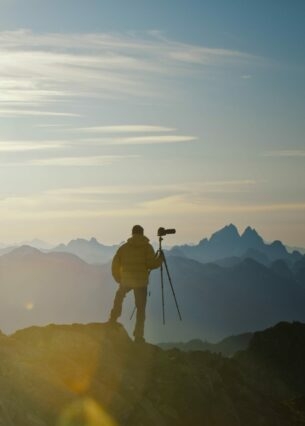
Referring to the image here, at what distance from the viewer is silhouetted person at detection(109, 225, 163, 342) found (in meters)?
21.7

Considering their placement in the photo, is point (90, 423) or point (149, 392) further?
point (149, 392)

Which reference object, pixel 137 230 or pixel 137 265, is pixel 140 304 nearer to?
pixel 137 265

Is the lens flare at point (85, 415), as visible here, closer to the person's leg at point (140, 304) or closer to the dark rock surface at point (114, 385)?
the dark rock surface at point (114, 385)

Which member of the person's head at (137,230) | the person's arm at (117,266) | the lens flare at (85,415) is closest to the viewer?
the lens flare at (85,415)

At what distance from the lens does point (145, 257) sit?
21.9 m

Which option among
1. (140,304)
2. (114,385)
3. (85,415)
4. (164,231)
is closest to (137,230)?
(164,231)

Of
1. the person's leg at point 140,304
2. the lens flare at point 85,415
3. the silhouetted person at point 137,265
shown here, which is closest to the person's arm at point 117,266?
the silhouetted person at point 137,265

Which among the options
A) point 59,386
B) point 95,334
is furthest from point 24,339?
point 59,386

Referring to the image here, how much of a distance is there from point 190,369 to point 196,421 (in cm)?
242

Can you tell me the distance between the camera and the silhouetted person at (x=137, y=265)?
21.7 meters

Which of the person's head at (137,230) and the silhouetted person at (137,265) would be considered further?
the person's head at (137,230)

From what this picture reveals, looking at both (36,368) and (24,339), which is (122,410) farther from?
(24,339)

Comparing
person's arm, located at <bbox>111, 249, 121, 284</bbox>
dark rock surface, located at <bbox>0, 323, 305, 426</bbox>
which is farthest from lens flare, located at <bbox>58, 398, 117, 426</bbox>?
person's arm, located at <bbox>111, 249, 121, 284</bbox>

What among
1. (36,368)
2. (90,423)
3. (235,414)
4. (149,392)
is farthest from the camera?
(235,414)
